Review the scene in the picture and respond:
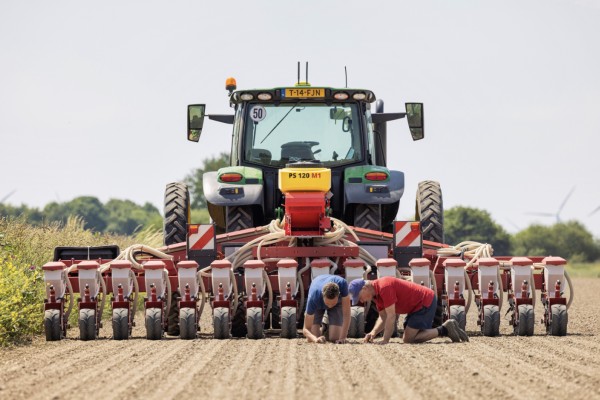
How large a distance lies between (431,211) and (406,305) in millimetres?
2897

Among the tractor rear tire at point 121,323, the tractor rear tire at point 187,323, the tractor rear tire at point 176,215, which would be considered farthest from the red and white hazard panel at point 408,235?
the tractor rear tire at point 121,323

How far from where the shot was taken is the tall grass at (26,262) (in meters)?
14.0

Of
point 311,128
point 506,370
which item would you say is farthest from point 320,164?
point 506,370

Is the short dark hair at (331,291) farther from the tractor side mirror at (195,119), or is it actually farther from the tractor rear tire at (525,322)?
the tractor side mirror at (195,119)

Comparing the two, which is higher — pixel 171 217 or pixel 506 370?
pixel 171 217

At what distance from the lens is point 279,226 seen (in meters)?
14.4

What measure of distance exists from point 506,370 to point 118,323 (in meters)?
5.06

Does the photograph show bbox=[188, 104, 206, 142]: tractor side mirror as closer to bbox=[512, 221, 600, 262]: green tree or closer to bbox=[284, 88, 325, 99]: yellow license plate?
bbox=[284, 88, 325, 99]: yellow license plate

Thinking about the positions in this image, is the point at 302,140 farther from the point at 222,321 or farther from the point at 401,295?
the point at 401,295

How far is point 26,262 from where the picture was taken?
1825 cm

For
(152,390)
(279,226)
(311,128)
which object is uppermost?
(311,128)

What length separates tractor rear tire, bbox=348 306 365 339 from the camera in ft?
44.2

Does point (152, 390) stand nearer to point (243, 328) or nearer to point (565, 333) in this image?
point (243, 328)

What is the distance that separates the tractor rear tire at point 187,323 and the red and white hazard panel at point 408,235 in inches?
99.7
